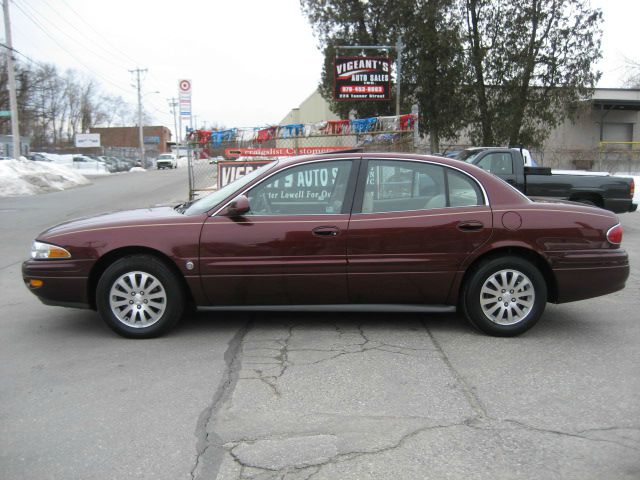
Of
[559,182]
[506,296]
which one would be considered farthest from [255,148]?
[506,296]

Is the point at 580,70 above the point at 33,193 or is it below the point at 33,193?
above

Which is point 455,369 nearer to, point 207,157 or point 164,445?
point 164,445

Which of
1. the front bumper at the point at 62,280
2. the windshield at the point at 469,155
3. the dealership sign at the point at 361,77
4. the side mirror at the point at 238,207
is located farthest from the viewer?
the dealership sign at the point at 361,77

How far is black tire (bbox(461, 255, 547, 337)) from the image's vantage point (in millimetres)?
4762

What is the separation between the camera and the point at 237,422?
10.9ft

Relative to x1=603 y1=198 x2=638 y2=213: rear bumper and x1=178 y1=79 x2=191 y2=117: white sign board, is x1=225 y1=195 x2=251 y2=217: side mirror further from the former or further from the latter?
x1=178 y1=79 x2=191 y2=117: white sign board

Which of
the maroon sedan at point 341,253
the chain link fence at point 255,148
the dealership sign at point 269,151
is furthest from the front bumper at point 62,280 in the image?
the dealership sign at point 269,151

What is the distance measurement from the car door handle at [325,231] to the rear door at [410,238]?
129 mm

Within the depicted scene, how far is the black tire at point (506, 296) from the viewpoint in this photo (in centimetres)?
476

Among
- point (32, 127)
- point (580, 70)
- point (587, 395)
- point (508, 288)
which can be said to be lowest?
point (587, 395)

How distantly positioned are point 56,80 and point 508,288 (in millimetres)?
88947

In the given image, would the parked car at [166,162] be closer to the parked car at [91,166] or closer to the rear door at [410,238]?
the parked car at [91,166]

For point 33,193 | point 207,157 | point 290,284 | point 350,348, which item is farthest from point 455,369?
point 33,193

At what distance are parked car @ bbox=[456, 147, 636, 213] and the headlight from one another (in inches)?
313
